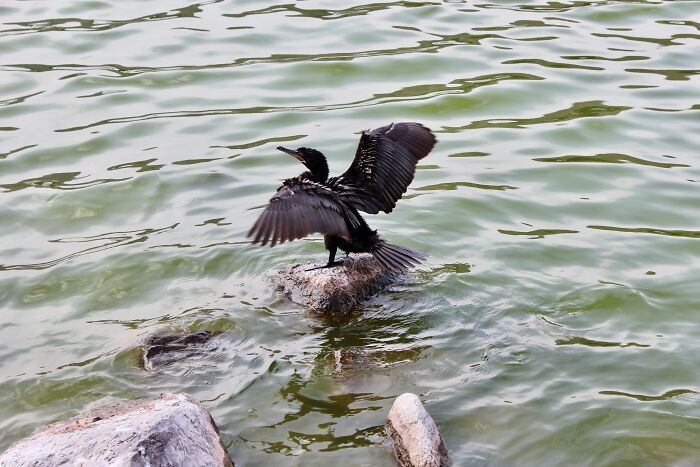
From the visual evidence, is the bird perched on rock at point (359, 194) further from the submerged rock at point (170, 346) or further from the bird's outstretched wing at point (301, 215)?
the submerged rock at point (170, 346)

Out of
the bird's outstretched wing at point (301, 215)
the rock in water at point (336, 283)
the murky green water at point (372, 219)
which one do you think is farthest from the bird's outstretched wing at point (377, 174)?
the murky green water at point (372, 219)

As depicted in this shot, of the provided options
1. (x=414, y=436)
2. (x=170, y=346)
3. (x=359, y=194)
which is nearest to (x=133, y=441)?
(x=414, y=436)

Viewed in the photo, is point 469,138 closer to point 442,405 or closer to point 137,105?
point 137,105

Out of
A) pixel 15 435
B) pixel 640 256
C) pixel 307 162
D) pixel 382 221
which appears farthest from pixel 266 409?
pixel 640 256

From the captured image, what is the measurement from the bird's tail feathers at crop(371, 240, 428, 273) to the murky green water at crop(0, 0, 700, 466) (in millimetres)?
290

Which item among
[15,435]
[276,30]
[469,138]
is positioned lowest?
[15,435]

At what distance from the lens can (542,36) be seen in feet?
40.1

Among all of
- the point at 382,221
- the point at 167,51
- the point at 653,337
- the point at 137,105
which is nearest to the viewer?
the point at 653,337

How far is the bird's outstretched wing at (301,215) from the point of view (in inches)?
234

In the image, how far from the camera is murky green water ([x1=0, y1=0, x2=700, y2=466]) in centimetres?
583

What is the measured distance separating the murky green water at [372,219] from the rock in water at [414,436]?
0.50 ft

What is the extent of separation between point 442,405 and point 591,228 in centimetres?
300

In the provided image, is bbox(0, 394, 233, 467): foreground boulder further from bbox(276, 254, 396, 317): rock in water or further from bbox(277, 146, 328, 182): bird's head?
bbox(277, 146, 328, 182): bird's head

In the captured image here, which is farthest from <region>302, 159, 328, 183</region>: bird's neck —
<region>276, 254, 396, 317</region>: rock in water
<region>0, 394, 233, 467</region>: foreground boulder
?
<region>0, 394, 233, 467</region>: foreground boulder
